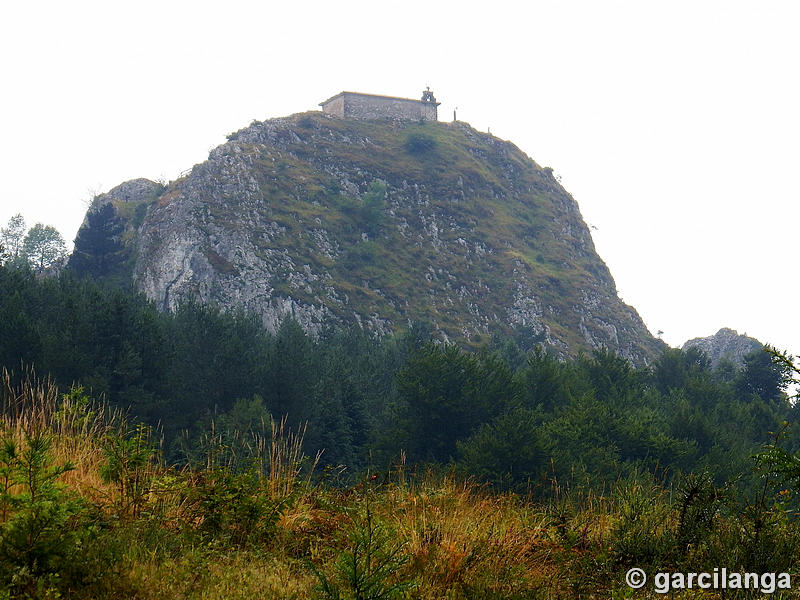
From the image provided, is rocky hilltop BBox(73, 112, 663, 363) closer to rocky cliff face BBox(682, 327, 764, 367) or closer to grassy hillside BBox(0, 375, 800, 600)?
rocky cliff face BBox(682, 327, 764, 367)

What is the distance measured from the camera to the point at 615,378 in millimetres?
41219

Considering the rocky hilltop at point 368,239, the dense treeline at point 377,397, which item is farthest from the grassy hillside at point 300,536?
the rocky hilltop at point 368,239

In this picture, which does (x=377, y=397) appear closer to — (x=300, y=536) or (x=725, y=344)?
(x=300, y=536)

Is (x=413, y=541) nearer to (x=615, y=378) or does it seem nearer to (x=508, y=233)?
(x=615, y=378)

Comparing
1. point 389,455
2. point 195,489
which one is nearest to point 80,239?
point 389,455

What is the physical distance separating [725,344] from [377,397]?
253 feet

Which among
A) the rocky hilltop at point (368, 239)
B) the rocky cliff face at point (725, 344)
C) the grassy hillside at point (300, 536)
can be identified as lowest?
the rocky cliff face at point (725, 344)

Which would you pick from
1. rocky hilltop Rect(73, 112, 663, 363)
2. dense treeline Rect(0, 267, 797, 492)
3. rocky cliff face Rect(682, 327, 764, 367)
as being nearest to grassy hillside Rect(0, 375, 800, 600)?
dense treeline Rect(0, 267, 797, 492)

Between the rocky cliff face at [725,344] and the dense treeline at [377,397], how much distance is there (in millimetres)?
56526

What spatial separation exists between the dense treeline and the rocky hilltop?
28718 millimetres

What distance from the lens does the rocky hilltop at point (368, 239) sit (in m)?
73.1

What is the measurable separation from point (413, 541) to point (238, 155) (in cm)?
8631

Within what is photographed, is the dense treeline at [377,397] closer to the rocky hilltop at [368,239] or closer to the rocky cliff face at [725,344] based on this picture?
the rocky hilltop at [368,239]

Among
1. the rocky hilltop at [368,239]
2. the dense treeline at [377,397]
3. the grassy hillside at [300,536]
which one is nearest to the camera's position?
the grassy hillside at [300,536]
